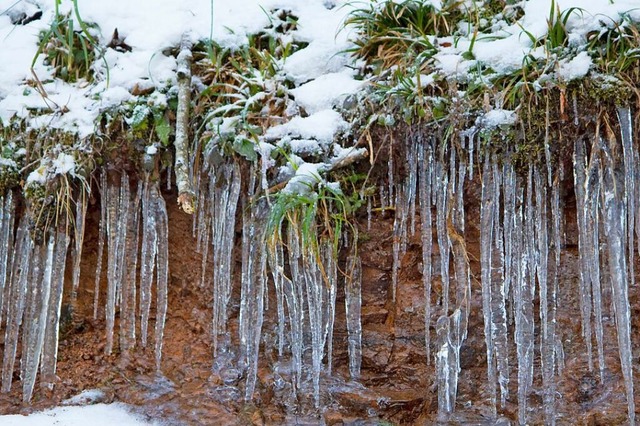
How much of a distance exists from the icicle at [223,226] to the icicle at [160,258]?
271mm

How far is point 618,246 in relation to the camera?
2.87 meters

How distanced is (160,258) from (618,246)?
7.38ft

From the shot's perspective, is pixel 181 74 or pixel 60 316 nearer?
pixel 181 74

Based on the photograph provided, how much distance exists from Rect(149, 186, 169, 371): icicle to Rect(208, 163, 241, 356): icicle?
27cm

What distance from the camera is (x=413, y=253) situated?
3375 millimetres

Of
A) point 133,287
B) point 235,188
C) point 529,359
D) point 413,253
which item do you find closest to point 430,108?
point 413,253

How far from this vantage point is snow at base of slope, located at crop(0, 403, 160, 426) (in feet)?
11.0

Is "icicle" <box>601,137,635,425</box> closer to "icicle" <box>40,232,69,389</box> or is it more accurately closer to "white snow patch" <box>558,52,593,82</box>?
"white snow patch" <box>558,52,593,82</box>

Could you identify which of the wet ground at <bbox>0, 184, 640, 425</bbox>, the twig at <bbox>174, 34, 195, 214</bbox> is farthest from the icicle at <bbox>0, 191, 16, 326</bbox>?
the twig at <bbox>174, 34, 195, 214</bbox>

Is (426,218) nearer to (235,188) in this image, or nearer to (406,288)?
(406,288)

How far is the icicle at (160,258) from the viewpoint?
135 inches

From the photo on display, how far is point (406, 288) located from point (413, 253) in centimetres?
19

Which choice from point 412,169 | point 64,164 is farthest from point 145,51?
point 412,169

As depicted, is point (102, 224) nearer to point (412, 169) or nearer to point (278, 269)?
point (278, 269)
